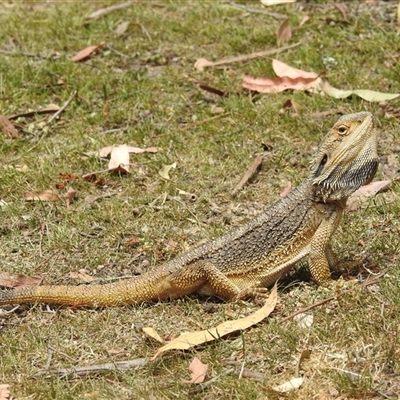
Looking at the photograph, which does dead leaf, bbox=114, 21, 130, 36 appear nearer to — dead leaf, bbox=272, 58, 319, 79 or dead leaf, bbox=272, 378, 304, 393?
dead leaf, bbox=272, 58, 319, 79

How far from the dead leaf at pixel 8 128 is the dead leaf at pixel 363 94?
2693mm

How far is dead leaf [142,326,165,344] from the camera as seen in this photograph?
5.10 meters

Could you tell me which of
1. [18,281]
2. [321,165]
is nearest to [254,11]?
[321,165]

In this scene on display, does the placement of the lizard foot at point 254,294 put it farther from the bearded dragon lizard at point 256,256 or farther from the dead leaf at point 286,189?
the dead leaf at point 286,189

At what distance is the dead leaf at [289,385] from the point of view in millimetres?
4574

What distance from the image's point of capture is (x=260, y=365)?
4.81m

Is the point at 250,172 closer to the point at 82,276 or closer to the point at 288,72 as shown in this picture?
the point at 288,72

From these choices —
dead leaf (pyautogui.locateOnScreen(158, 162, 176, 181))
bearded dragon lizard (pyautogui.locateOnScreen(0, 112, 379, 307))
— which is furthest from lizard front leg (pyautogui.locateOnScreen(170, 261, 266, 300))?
dead leaf (pyautogui.locateOnScreen(158, 162, 176, 181))

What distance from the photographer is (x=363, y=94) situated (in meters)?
7.62

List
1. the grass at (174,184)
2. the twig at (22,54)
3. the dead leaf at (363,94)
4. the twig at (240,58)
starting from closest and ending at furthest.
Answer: the grass at (174,184), the dead leaf at (363,94), the twig at (240,58), the twig at (22,54)

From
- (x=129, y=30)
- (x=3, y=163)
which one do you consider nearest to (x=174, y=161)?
(x=3, y=163)

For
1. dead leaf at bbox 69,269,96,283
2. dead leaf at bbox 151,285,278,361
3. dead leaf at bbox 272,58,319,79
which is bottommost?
dead leaf at bbox 69,269,96,283

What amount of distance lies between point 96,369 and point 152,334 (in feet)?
1.32

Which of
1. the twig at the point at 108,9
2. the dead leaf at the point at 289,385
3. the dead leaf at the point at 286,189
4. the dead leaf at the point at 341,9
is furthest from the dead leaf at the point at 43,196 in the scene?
the dead leaf at the point at 341,9
